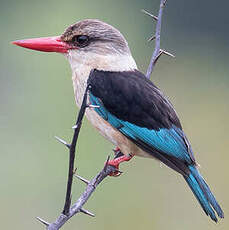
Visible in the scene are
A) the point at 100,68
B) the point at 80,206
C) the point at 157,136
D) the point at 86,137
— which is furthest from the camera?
the point at 86,137

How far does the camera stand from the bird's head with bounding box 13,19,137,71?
17.1 ft

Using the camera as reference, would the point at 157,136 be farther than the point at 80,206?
Yes

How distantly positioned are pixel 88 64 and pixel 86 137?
467 cm

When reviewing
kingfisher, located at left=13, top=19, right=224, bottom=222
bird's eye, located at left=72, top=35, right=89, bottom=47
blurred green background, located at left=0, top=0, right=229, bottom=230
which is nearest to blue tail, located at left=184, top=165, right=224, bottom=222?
kingfisher, located at left=13, top=19, right=224, bottom=222

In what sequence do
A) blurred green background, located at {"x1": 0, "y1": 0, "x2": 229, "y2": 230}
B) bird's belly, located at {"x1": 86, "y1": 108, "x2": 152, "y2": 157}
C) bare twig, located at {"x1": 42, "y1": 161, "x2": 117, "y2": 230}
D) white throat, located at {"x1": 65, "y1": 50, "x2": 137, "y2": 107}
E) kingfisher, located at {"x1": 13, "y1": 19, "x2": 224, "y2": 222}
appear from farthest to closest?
blurred green background, located at {"x1": 0, "y1": 0, "x2": 229, "y2": 230} → white throat, located at {"x1": 65, "y1": 50, "x2": 137, "y2": 107} → bird's belly, located at {"x1": 86, "y1": 108, "x2": 152, "y2": 157} → kingfisher, located at {"x1": 13, "y1": 19, "x2": 224, "y2": 222} → bare twig, located at {"x1": 42, "y1": 161, "x2": 117, "y2": 230}

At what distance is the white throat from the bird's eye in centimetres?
5

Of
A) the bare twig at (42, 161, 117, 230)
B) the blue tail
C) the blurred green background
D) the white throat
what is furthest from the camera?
the blurred green background

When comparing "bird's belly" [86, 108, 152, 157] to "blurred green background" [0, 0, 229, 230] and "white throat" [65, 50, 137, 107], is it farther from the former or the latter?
"blurred green background" [0, 0, 229, 230]

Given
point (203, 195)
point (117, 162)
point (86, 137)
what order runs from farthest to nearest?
1. point (86, 137)
2. point (117, 162)
3. point (203, 195)

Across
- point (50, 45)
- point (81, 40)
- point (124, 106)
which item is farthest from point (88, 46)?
point (124, 106)

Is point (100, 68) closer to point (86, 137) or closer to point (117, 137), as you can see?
point (117, 137)

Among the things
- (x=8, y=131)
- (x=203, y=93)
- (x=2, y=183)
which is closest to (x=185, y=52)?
(x=203, y=93)

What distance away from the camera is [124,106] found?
498 cm

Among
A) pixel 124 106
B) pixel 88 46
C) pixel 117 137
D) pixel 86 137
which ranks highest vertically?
pixel 88 46
